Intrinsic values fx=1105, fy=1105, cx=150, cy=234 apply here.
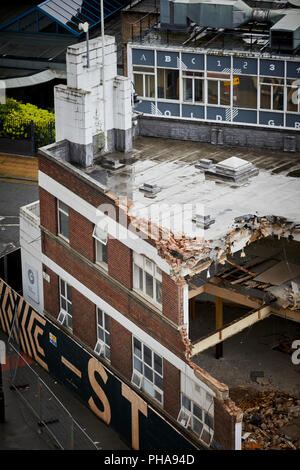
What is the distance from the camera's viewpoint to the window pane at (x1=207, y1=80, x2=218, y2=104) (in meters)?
56.4

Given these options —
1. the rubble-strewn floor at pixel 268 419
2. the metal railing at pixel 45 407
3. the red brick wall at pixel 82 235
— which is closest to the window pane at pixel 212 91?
the red brick wall at pixel 82 235

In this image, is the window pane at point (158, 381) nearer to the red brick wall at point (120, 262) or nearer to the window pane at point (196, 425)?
the window pane at point (196, 425)

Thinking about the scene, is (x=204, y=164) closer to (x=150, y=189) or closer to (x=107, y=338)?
(x=150, y=189)

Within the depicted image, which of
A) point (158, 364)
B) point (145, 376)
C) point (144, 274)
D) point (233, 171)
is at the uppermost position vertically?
point (233, 171)

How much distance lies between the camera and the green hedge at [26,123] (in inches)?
3127

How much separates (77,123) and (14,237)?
58.5 ft

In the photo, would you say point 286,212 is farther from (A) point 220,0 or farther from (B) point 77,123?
(A) point 220,0

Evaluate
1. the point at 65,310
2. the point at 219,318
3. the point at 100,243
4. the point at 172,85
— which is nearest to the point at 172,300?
the point at 100,243

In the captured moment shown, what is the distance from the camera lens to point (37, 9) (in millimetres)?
86875

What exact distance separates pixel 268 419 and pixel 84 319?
983 cm

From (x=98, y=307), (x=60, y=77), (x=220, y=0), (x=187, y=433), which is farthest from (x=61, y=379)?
(x=60, y=77)

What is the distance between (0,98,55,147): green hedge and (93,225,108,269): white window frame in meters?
30.8

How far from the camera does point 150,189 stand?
50.7 m

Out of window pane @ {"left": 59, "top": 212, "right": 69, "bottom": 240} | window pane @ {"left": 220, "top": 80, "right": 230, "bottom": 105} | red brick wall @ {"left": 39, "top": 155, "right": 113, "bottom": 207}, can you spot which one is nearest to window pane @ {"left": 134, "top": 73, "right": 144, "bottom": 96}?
window pane @ {"left": 220, "top": 80, "right": 230, "bottom": 105}
